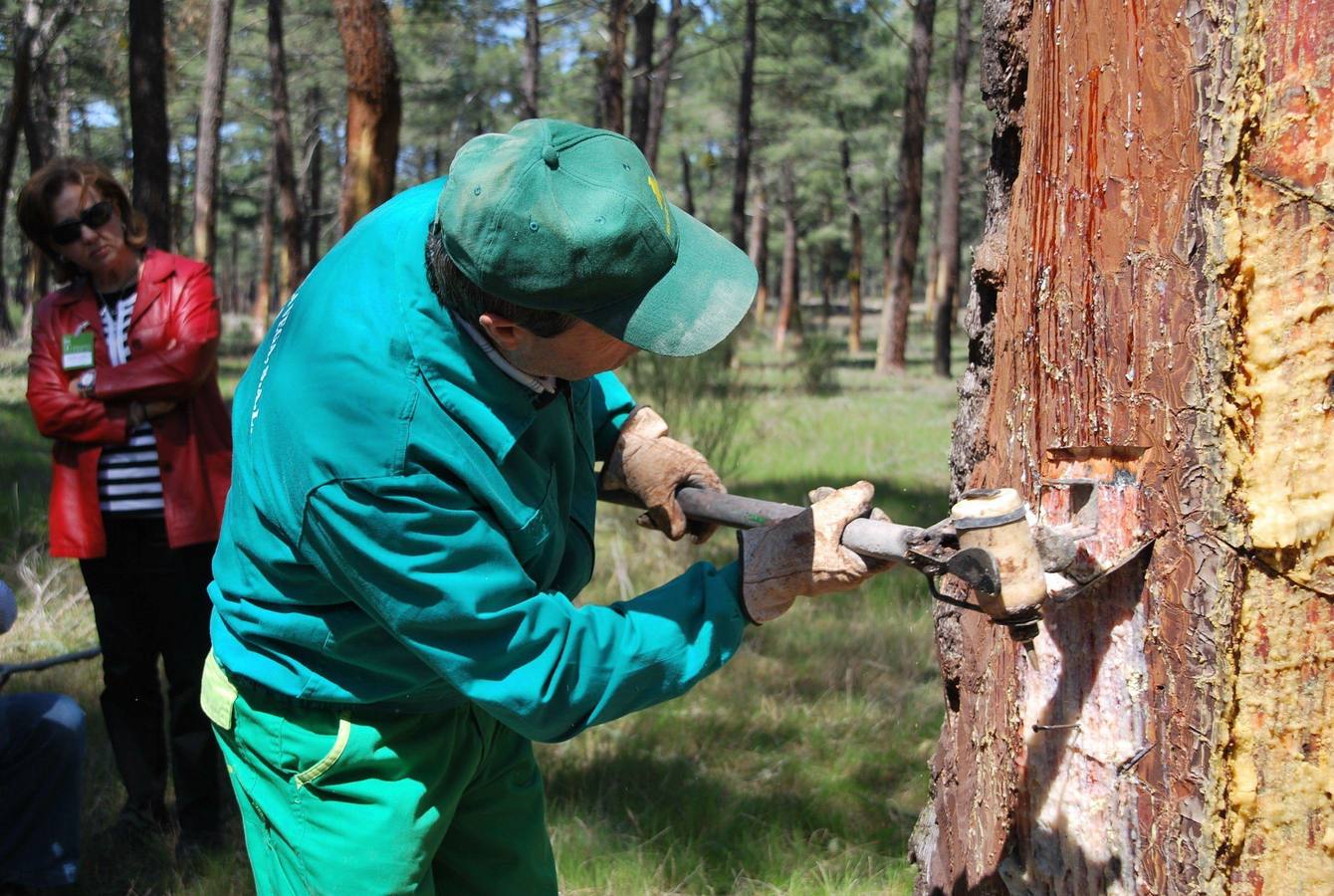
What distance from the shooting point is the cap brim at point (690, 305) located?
1617 mm

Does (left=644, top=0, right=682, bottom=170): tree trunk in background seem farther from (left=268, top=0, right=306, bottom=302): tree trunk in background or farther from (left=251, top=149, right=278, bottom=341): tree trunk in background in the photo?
(left=251, top=149, right=278, bottom=341): tree trunk in background

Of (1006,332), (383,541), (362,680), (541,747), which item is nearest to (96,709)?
(541,747)

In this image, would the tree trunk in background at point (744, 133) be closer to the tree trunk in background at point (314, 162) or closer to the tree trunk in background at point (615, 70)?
the tree trunk in background at point (615, 70)

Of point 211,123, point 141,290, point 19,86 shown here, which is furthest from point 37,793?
point 211,123

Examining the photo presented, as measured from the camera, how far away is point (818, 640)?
495 centimetres

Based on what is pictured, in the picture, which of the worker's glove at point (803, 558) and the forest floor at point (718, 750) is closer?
the worker's glove at point (803, 558)

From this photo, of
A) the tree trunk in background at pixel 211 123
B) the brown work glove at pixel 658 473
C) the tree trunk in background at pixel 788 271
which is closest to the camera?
the brown work glove at pixel 658 473

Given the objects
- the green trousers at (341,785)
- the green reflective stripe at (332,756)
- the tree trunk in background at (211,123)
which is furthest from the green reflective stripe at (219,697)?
the tree trunk in background at (211,123)

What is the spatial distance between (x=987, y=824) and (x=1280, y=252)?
3.68ft

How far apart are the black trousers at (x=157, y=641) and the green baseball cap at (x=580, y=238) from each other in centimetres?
209

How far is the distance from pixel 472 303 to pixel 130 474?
213 centimetres

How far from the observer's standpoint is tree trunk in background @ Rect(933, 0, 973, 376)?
52.2ft

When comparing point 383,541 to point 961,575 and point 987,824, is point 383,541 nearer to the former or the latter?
point 961,575

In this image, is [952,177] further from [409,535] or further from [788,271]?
[409,535]
